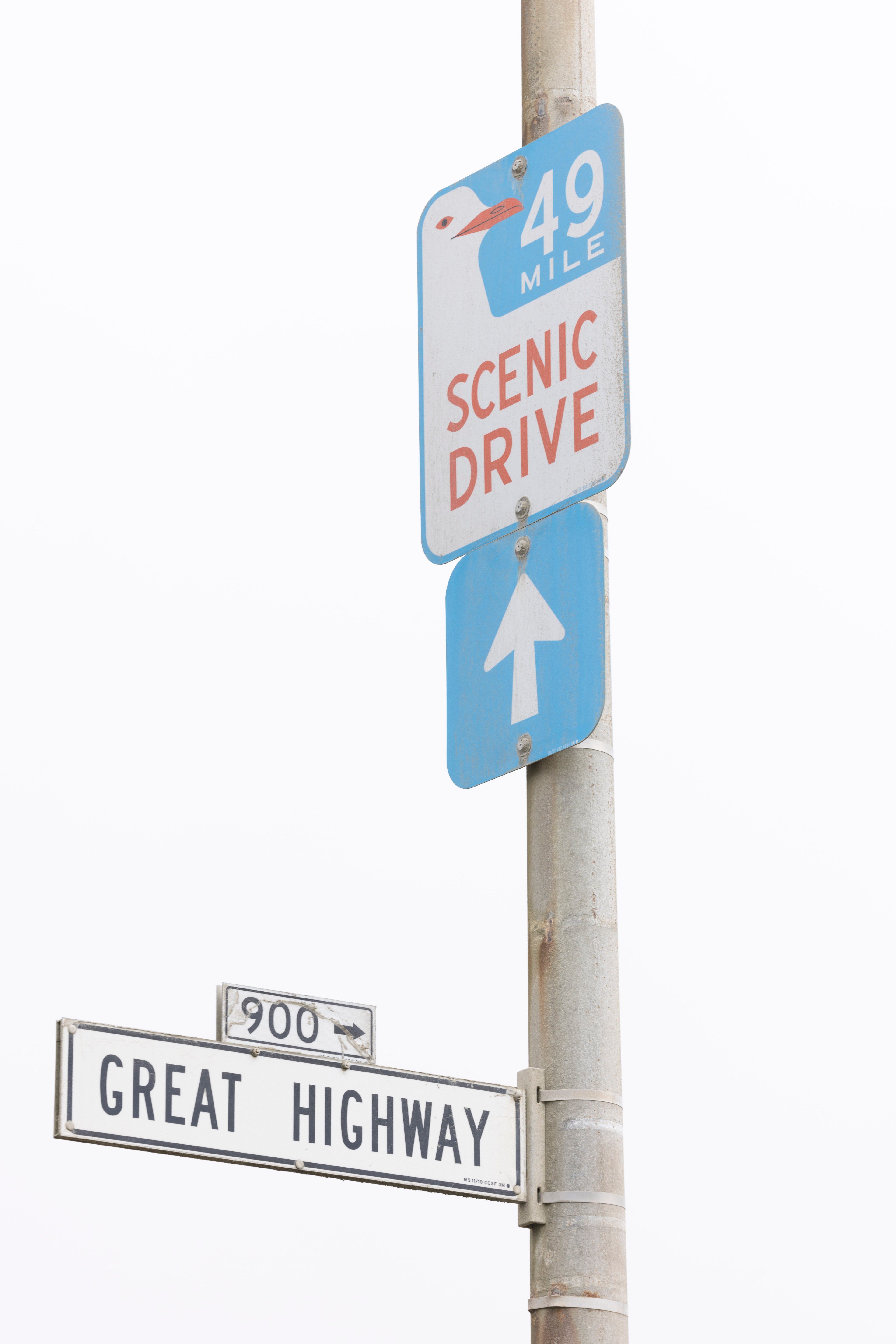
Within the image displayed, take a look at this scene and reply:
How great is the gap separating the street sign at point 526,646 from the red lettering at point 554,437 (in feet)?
0.50

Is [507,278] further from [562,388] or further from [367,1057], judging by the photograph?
[367,1057]

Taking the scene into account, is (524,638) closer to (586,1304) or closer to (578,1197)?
(578,1197)

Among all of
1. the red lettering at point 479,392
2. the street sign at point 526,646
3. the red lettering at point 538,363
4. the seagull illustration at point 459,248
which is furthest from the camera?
the seagull illustration at point 459,248

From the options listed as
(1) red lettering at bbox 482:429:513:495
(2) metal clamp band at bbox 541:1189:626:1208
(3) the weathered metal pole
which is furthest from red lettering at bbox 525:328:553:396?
(2) metal clamp band at bbox 541:1189:626:1208

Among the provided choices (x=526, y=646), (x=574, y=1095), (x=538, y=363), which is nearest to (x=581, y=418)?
(x=538, y=363)

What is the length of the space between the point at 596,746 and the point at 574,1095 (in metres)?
0.83

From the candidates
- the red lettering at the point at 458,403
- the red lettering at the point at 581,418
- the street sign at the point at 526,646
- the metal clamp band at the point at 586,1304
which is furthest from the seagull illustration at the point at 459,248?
the metal clamp band at the point at 586,1304

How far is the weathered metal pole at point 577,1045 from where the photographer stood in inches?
199

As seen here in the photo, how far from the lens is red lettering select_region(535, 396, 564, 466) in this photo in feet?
18.1

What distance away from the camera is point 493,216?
5.88 m

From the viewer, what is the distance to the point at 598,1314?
5016 millimetres

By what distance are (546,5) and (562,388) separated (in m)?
1.13

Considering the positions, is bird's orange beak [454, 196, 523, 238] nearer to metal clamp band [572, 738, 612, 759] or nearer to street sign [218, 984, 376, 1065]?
metal clamp band [572, 738, 612, 759]

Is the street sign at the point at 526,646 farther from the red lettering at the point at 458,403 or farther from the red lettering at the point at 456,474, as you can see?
the red lettering at the point at 458,403
